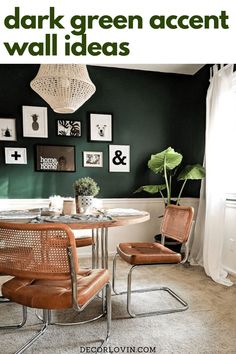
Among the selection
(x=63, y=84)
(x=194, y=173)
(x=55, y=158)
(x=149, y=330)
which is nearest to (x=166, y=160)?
(x=194, y=173)

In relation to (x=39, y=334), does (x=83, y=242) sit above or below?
above

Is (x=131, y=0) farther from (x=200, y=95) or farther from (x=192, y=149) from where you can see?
(x=192, y=149)

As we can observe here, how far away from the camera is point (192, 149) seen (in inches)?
152

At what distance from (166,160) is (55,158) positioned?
4.79 feet

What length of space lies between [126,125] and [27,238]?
2787 millimetres

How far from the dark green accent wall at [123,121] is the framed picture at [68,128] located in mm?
60

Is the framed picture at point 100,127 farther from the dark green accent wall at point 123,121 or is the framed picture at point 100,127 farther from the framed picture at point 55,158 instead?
the framed picture at point 55,158

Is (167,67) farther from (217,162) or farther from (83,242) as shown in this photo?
(83,242)

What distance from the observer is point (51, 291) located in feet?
4.25

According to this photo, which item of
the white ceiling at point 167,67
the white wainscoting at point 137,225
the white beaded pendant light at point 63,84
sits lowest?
the white wainscoting at point 137,225

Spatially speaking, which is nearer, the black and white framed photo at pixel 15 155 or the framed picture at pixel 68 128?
the black and white framed photo at pixel 15 155

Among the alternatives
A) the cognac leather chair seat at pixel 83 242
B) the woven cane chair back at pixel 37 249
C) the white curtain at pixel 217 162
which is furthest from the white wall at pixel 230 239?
the woven cane chair back at pixel 37 249

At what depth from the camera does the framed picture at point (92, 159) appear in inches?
141

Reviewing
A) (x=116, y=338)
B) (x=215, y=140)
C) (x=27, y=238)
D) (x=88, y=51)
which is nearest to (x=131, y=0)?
(x=88, y=51)
